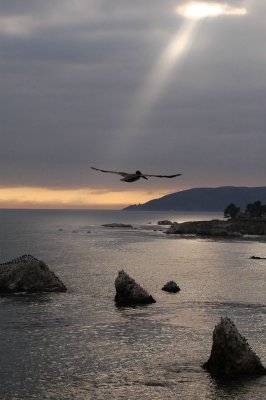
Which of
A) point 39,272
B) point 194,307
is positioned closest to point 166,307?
point 194,307

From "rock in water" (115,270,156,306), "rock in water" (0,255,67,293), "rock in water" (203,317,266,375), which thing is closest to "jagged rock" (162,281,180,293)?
"rock in water" (115,270,156,306)

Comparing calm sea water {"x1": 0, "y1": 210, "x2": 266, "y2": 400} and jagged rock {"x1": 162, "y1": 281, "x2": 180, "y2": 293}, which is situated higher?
jagged rock {"x1": 162, "y1": 281, "x2": 180, "y2": 293}

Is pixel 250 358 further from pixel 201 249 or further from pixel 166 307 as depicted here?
pixel 201 249

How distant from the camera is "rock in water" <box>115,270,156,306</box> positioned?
212ft

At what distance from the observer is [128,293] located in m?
65.1

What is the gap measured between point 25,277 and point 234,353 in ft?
135

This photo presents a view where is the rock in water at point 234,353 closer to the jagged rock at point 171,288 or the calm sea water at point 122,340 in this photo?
the calm sea water at point 122,340

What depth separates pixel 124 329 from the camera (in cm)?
5172

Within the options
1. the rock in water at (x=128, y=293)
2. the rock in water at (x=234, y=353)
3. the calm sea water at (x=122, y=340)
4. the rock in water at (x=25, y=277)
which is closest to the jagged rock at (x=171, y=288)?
A: the calm sea water at (x=122, y=340)

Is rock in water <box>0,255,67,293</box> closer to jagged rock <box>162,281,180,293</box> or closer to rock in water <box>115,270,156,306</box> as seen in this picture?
rock in water <box>115,270,156,306</box>

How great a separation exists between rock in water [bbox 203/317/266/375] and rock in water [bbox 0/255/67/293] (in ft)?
127

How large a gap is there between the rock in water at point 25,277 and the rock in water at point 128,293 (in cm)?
1235

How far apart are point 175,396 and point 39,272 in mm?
42432

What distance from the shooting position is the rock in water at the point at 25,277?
71.9 metres
